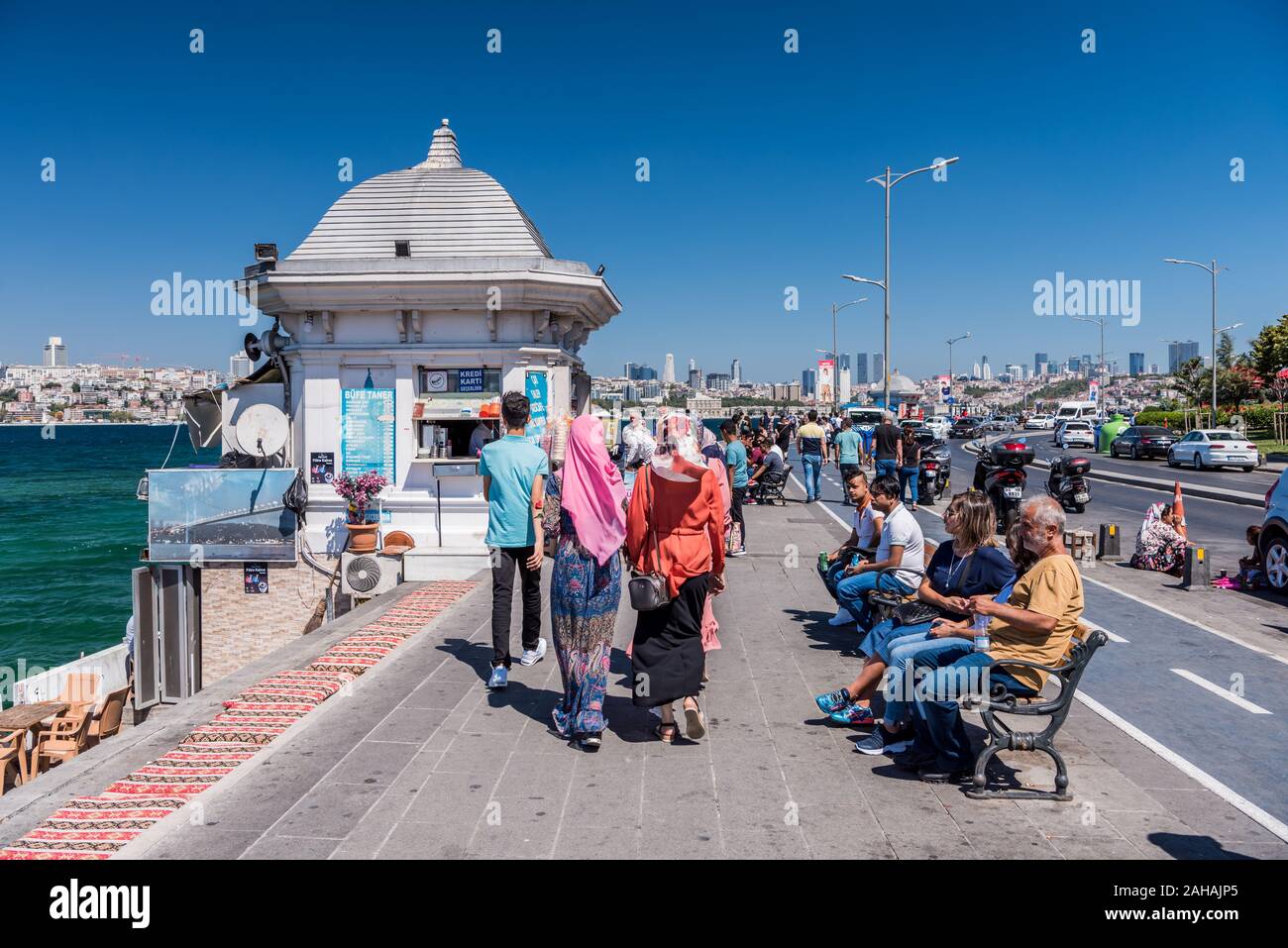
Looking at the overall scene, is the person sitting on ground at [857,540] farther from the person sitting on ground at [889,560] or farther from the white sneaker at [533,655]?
the white sneaker at [533,655]

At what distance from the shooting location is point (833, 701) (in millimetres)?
5781

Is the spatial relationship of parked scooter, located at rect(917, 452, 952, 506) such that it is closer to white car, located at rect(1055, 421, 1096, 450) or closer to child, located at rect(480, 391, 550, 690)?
child, located at rect(480, 391, 550, 690)

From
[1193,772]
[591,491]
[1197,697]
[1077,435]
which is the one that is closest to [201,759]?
[591,491]

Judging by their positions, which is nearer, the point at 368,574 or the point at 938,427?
the point at 368,574

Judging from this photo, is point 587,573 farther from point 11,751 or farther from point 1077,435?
point 1077,435

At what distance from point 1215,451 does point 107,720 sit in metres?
33.1

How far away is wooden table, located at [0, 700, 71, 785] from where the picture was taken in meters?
9.88

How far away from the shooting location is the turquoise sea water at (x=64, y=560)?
27.7 meters

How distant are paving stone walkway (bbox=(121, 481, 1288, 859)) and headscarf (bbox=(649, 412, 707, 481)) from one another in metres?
1.62

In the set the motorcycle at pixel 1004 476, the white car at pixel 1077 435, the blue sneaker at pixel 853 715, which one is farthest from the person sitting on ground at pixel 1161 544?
the white car at pixel 1077 435

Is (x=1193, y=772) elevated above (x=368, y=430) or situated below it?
below

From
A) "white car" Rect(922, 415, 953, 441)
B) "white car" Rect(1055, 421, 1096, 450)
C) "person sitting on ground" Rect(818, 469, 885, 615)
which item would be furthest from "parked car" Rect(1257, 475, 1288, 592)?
"white car" Rect(1055, 421, 1096, 450)

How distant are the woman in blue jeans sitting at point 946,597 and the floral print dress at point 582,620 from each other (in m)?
1.49
